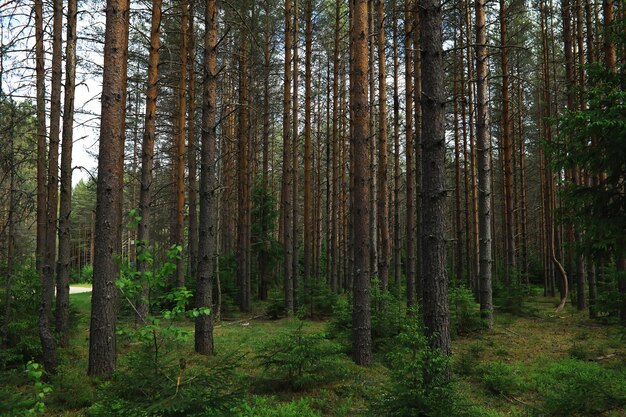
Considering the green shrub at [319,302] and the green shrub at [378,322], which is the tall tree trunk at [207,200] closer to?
the green shrub at [378,322]

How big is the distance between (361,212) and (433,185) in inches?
101

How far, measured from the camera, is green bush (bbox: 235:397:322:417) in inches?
200

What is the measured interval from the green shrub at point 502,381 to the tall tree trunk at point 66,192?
8.86 metres

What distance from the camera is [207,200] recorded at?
861cm

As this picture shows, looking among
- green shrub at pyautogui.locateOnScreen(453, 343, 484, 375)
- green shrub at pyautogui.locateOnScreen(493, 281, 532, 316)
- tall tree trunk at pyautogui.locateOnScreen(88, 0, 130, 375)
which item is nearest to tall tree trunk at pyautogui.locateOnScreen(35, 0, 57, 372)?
tall tree trunk at pyautogui.locateOnScreen(88, 0, 130, 375)

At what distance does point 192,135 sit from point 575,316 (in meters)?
16.0

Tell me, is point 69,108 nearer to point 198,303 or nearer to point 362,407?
point 198,303

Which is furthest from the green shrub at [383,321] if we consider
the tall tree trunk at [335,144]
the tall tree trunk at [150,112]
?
the tall tree trunk at [335,144]

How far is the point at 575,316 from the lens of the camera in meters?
13.1

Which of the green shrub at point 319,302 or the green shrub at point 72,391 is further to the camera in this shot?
the green shrub at point 319,302

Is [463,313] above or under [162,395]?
under

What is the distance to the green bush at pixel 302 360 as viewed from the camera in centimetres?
636

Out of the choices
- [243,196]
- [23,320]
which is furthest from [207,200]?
[243,196]

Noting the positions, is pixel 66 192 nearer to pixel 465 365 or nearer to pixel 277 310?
pixel 277 310
